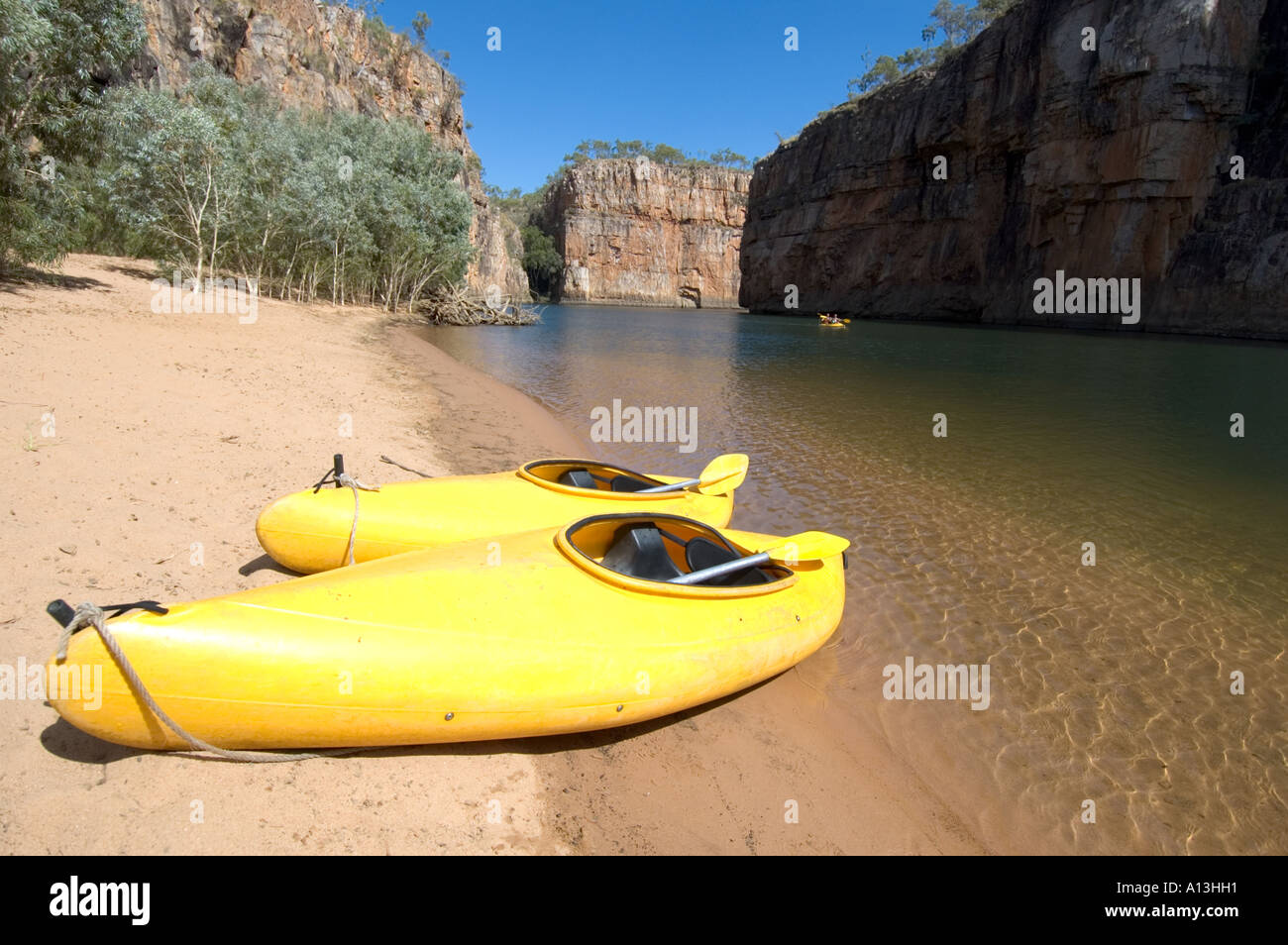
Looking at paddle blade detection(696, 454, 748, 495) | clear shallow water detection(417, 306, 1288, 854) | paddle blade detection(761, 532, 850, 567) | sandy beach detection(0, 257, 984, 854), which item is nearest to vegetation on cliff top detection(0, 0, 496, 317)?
→ sandy beach detection(0, 257, 984, 854)

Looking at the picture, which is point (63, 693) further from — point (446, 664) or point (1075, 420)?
point (1075, 420)

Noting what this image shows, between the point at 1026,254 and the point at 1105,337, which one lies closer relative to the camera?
Result: the point at 1105,337

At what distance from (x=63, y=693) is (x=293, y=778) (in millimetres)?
806

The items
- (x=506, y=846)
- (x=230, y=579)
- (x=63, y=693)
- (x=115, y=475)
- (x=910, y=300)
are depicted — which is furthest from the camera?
(x=910, y=300)

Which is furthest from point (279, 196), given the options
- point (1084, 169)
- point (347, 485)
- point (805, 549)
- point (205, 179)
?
point (1084, 169)

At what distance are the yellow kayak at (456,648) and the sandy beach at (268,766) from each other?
0.56 ft

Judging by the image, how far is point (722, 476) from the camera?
18.9ft

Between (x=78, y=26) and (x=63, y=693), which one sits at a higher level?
(x=78, y=26)

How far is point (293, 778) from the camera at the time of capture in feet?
8.27

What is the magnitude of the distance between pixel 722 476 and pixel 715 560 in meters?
1.95

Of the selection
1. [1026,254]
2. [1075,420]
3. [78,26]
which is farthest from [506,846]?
[1026,254]

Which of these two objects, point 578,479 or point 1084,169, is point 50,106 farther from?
point 1084,169

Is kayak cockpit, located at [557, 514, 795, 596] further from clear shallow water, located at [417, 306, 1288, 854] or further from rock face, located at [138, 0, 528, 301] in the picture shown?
rock face, located at [138, 0, 528, 301]

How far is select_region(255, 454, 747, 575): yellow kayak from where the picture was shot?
13.5 feet
